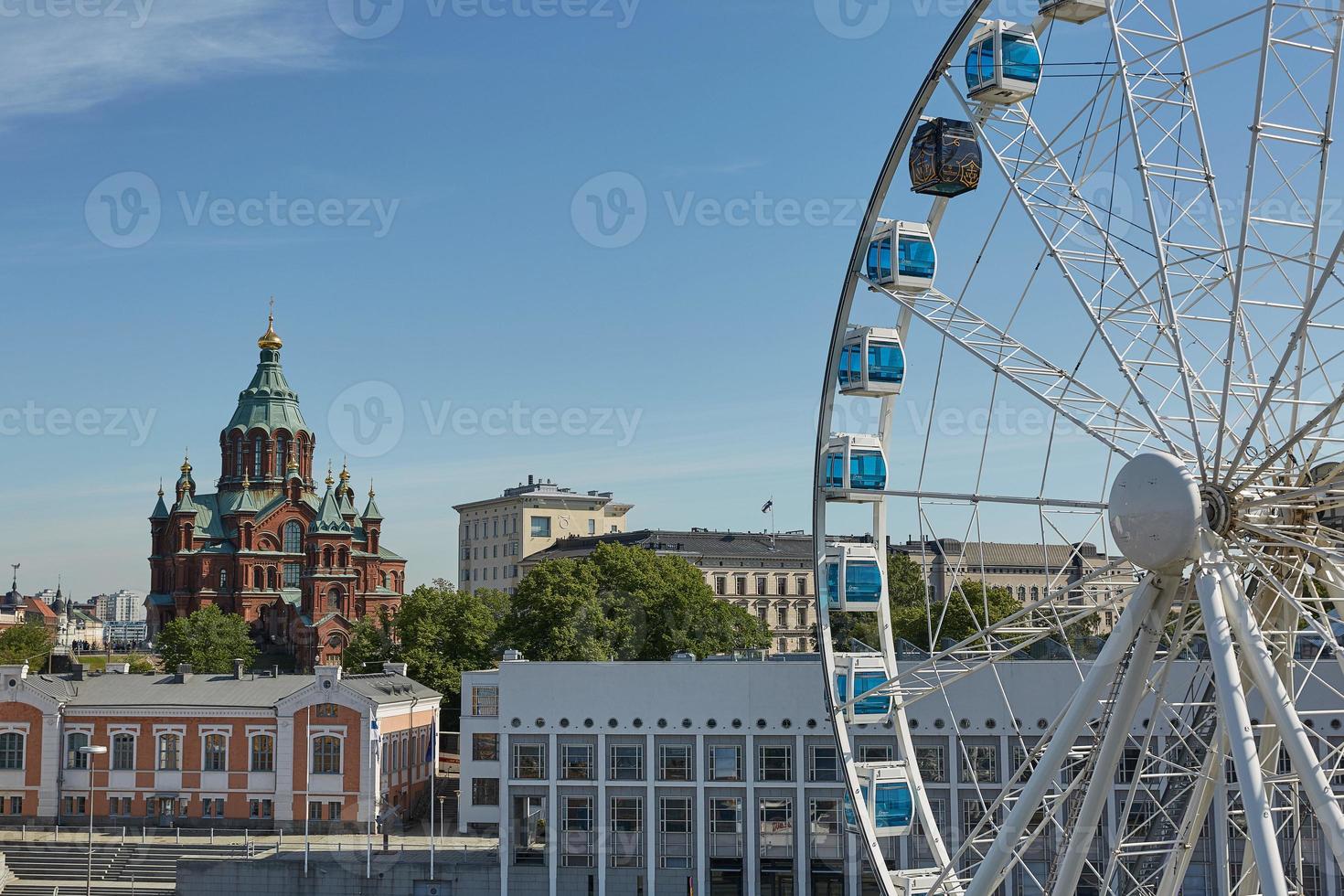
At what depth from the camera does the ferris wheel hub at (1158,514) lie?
19.6 m

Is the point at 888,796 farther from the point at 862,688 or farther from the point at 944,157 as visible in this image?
the point at 944,157

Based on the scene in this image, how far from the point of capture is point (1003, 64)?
27078 mm

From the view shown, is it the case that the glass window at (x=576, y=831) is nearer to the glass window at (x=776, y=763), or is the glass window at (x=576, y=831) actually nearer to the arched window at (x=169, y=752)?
the glass window at (x=776, y=763)

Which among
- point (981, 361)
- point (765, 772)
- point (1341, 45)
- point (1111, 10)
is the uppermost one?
point (1111, 10)

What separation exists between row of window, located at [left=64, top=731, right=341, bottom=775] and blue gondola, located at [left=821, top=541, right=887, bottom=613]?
145 feet

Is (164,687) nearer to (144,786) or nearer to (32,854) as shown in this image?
(144,786)

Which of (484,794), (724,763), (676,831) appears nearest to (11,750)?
(484,794)

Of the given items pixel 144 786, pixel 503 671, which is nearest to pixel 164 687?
pixel 144 786

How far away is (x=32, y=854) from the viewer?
63281 mm

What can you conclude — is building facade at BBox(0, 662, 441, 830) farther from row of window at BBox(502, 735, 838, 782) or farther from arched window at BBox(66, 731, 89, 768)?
row of window at BBox(502, 735, 838, 782)

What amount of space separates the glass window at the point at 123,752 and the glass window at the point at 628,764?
28181 millimetres

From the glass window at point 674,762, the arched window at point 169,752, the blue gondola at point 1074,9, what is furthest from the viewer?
the arched window at point 169,752

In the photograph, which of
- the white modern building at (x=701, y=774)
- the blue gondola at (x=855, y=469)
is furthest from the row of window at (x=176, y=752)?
the blue gondola at (x=855, y=469)

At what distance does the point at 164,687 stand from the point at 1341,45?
62.9 meters
